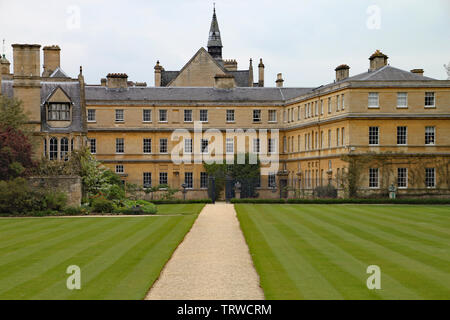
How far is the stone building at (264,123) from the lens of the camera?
147 feet

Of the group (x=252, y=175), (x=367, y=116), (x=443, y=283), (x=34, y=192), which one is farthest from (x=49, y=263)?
(x=252, y=175)

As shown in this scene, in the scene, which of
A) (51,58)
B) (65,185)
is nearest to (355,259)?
(65,185)

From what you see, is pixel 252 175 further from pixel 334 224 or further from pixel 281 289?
pixel 281 289

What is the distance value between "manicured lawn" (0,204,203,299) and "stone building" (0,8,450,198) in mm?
18037

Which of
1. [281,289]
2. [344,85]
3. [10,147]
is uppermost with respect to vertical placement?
[344,85]

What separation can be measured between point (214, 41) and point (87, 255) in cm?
7863

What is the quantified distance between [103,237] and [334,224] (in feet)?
31.1

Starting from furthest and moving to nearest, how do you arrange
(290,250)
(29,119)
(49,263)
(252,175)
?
(252,175) → (29,119) → (290,250) → (49,263)

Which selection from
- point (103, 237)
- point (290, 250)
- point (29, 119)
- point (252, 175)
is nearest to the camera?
point (290, 250)

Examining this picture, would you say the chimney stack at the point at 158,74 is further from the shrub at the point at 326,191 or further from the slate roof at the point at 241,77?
the shrub at the point at 326,191

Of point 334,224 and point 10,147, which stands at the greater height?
point 10,147

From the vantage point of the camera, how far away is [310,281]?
1322 centimetres

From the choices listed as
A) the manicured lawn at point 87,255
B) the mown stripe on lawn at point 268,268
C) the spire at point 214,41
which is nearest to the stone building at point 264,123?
the spire at point 214,41

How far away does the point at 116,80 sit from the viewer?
2566 inches
